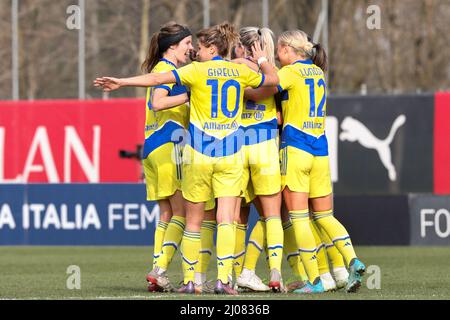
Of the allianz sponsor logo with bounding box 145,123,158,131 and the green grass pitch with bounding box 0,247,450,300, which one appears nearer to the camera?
the green grass pitch with bounding box 0,247,450,300

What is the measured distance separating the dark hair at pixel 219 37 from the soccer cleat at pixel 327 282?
2.09 m

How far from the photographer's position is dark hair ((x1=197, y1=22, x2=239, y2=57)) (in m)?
10.6

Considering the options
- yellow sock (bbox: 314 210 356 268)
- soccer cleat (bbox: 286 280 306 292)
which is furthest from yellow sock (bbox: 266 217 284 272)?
yellow sock (bbox: 314 210 356 268)

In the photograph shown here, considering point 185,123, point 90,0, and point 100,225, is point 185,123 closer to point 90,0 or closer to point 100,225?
point 100,225

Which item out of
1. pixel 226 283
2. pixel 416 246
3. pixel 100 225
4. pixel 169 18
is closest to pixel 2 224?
pixel 100 225

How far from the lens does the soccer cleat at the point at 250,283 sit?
10.9m

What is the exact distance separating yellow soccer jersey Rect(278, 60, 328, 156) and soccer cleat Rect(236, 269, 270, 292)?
113 centimetres

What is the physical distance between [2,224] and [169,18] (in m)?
8.11

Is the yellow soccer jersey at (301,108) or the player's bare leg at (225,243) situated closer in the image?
the player's bare leg at (225,243)

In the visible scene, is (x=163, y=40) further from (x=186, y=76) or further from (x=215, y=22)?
(x=215, y=22)

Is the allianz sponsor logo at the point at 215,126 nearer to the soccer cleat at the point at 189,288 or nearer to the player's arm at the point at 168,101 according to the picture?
the player's arm at the point at 168,101

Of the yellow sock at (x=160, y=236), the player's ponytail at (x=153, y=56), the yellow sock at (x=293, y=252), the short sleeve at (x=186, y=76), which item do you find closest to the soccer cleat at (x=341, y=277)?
the yellow sock at (x=293, y=252)

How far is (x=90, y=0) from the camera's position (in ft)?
89.5

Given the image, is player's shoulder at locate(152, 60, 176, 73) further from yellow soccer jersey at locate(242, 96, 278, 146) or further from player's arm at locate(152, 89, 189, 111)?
yellow soccer jersey at locate(242, 96, 278, 146)
